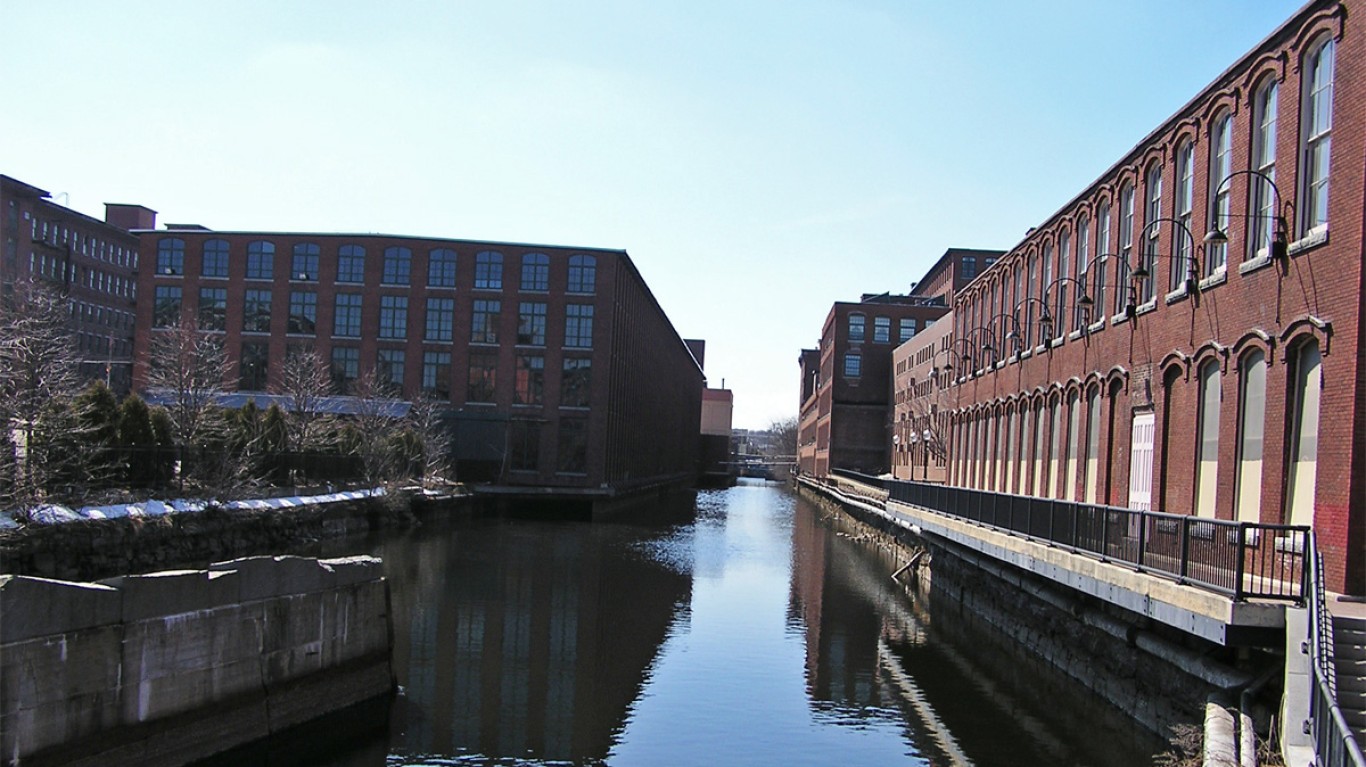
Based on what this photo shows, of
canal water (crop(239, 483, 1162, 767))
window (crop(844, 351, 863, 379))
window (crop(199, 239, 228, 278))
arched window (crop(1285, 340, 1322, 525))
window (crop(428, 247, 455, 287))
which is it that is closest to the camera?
arched window (crop(1285, 340, 1322, 525))

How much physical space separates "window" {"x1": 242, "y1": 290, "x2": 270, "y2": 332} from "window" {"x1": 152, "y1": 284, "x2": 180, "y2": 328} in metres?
4.46

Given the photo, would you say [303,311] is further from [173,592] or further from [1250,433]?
[1250,433]

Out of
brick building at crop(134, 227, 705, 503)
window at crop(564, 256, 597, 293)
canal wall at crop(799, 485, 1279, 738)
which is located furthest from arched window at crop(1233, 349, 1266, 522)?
window at crop(564, 256, 597, 293)

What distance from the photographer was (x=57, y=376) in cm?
2950

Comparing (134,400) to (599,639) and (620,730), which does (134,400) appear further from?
(620,730)

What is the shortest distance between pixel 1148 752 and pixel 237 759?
41.4ft

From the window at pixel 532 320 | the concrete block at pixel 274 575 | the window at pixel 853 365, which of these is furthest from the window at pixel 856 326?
the concrete block at pixel 274 575

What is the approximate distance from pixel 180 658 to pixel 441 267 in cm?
6281

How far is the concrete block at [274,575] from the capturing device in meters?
15.4

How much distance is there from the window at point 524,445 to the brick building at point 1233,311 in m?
44.3

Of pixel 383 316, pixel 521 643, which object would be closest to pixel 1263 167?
pixel 521 643

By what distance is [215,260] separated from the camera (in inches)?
2995

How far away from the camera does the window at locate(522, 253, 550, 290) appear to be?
2931 inches

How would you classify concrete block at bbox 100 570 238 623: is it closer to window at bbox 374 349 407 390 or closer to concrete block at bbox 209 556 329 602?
concrete block at bbox 209 556 329 602
